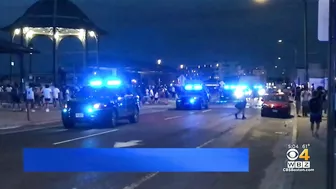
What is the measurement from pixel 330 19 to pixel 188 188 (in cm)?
392

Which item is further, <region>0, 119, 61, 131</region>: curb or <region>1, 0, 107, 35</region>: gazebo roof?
<region>1, 0, 107, 35</region>: gazebo roof

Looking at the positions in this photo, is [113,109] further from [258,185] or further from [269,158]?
[258,185]

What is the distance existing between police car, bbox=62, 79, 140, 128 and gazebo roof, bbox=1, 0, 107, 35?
6806 millimetres

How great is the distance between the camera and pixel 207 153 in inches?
437

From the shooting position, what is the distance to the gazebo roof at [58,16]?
3011 centimetres

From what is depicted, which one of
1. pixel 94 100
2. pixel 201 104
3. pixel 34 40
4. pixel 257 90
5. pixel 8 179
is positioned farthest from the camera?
pixel 257 90

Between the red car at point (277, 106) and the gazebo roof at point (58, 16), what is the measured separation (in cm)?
905

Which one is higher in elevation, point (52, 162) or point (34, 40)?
point (34, 40)

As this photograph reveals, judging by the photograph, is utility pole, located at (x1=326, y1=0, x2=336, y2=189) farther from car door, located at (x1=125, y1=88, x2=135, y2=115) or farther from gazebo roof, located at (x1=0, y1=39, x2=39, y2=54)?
gazebo roof, located at (x1=0, y1=39, x2=39, y2=54)

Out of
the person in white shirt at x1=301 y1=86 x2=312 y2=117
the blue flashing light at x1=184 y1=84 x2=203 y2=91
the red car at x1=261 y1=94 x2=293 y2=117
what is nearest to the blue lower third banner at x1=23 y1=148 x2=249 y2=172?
the person in white shirt at x1=301 y1=86 x2=312 y2=117

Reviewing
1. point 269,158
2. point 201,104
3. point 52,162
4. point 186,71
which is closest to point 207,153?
point 269,158

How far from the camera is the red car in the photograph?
92.4ft

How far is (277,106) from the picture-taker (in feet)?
92.5

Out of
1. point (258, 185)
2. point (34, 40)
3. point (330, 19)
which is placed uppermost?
point (34, 40)
